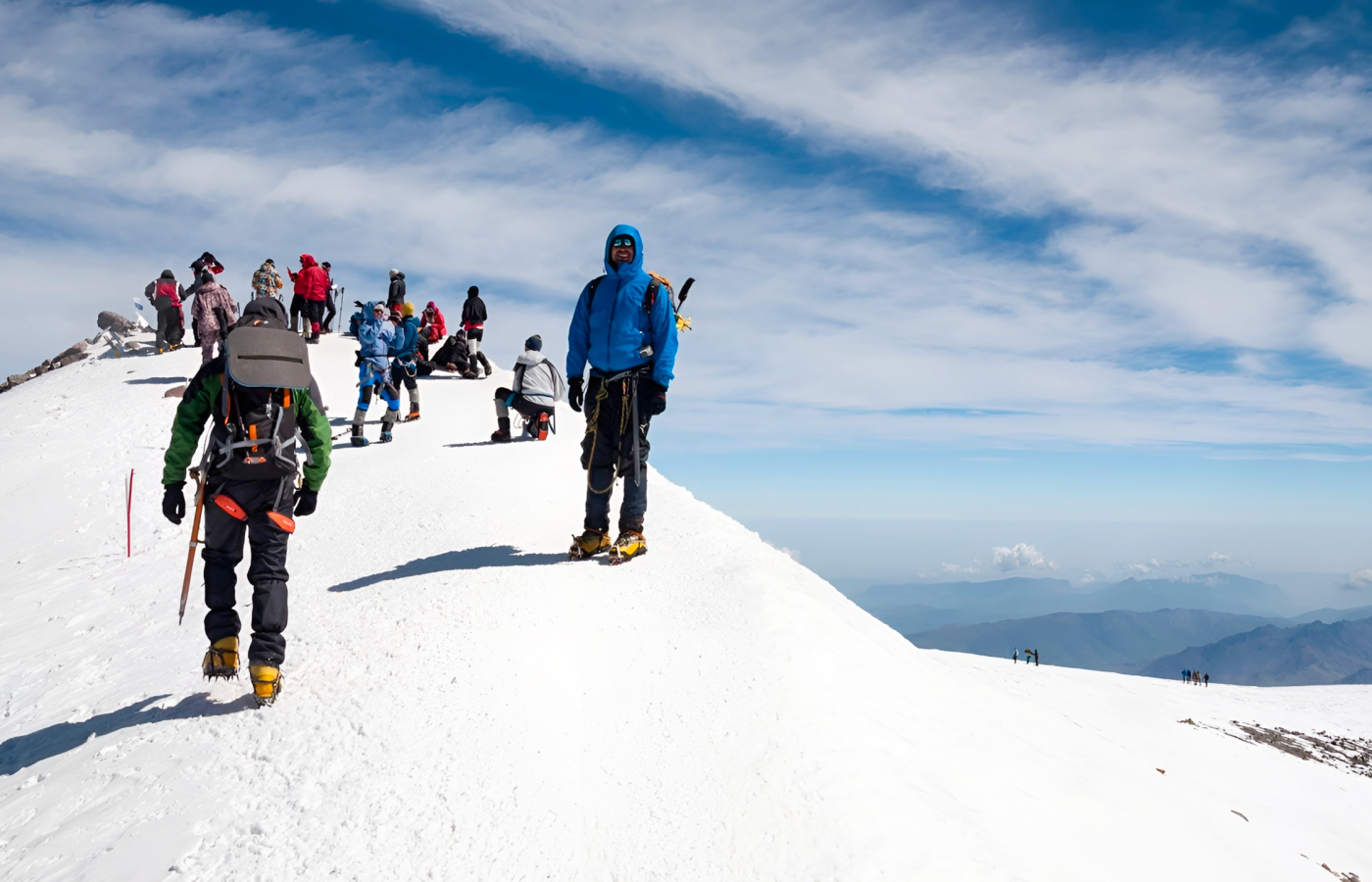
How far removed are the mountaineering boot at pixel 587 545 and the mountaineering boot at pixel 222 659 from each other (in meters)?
3.21

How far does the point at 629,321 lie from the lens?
698 cm

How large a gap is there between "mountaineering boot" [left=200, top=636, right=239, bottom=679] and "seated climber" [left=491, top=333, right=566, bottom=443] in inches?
396

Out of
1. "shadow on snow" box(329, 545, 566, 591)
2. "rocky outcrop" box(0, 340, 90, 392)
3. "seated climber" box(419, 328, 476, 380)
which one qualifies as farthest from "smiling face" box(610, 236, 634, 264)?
"rocky outcrop" box(0, 340, 90, 392)

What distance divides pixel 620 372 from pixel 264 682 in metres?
4.03

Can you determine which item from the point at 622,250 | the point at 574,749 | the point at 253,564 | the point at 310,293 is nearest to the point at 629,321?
the point at 622,250

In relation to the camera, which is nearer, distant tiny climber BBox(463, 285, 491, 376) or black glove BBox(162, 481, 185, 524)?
black glove BBox(162, 481, 185, 524)

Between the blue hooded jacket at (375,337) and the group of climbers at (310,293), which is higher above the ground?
the group of climbers at (310,293)

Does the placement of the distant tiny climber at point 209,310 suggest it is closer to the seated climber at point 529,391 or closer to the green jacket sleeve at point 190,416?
the seated climber at point 529,391

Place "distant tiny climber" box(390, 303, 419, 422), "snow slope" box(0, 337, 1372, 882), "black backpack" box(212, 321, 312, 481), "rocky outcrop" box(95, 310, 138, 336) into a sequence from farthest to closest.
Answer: "rocky outcrop" box(95, 310, 138, 336)
"distant tiny climber" box(390, 303, 419, 422)
"black backpack" box(212, 321, 312, 481)
"snow slope" box(0, 337, 1372, 882)

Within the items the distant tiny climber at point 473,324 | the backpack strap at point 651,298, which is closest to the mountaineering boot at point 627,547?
the backpack strap at point 651,298

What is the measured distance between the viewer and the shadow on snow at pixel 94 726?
15.8 ft

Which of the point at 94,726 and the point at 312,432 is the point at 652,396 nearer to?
the point at 312,432

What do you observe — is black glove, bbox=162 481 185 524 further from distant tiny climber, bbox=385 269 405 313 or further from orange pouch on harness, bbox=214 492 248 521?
distant tiny climber, bbox=385 269 405 313

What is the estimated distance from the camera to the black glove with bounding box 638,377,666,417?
7.18m
